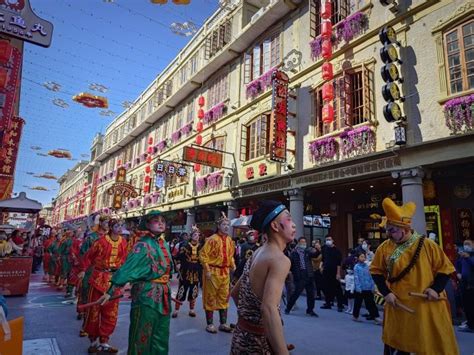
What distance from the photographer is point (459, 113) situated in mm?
8164

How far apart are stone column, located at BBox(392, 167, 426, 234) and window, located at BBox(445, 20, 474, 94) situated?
7.53ft

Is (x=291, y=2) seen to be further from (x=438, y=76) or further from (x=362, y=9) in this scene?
(x=438, y=76)

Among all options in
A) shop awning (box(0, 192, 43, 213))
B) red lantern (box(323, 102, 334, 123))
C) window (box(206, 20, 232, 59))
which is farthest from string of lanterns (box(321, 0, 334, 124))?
shop awning (box(0, 192, 43, 213))

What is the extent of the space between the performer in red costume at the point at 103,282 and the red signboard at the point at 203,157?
990cm

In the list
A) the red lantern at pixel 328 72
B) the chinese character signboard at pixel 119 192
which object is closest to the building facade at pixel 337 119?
the red lantern at pixel 328 72

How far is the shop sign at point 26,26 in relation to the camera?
24.7ft

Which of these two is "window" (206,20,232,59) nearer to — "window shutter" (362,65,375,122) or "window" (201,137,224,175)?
"window" (201,137,224,175)

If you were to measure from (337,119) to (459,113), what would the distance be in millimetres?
3850

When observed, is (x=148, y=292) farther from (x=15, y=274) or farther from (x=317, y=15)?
(x=317, y=15)

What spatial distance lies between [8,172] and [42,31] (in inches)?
423

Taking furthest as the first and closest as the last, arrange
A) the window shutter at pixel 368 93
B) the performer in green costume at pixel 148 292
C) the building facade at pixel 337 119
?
the window shutter at pixel 368 93 → the building facade at pixel 337 119 → the performer in green costume at pixel 148 292

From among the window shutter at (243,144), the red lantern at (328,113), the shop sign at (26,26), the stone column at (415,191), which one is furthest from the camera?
the window shutter at (243,144)

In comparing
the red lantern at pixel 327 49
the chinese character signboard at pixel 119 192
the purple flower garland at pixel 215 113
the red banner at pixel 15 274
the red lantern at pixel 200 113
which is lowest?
the red banner at pixel 15 274

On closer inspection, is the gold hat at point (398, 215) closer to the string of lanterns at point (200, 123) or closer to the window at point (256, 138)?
the window at point (256, 138)
